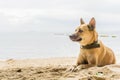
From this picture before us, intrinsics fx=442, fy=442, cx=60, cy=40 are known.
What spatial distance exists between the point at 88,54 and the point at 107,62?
0.58 m

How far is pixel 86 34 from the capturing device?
9.15 meters

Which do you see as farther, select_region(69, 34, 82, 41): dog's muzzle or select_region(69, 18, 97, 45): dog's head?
select_region(69, 18, 97, 45): dog's head

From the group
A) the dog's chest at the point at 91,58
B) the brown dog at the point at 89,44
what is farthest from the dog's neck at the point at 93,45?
the dog's chest at the point at 91,58

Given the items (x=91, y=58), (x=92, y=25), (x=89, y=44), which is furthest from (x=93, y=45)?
(x=92, y=25)

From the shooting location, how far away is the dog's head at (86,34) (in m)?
9.11

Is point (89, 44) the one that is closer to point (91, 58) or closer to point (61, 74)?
point (91, 58)

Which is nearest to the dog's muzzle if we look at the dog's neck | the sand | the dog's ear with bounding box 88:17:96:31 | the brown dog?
the brown dog

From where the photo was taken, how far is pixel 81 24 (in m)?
9.52

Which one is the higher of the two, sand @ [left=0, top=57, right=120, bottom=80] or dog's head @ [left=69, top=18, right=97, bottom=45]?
dog's head @ [left=69, top=18, right=97, bottom=45]

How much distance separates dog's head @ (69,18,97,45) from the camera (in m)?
9.11

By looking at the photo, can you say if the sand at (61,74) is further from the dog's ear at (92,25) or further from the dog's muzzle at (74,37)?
the dog's ear at (92,25)

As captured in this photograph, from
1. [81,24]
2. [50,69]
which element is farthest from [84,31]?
[50,69]

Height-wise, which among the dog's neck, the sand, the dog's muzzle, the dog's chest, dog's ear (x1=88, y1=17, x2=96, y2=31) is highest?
dog's ear (x1=88, y1=17, x2=96, y2=31)

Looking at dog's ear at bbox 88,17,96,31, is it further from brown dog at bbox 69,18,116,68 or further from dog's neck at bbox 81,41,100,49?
A: dog's neck at bbox 81,41,100,49
